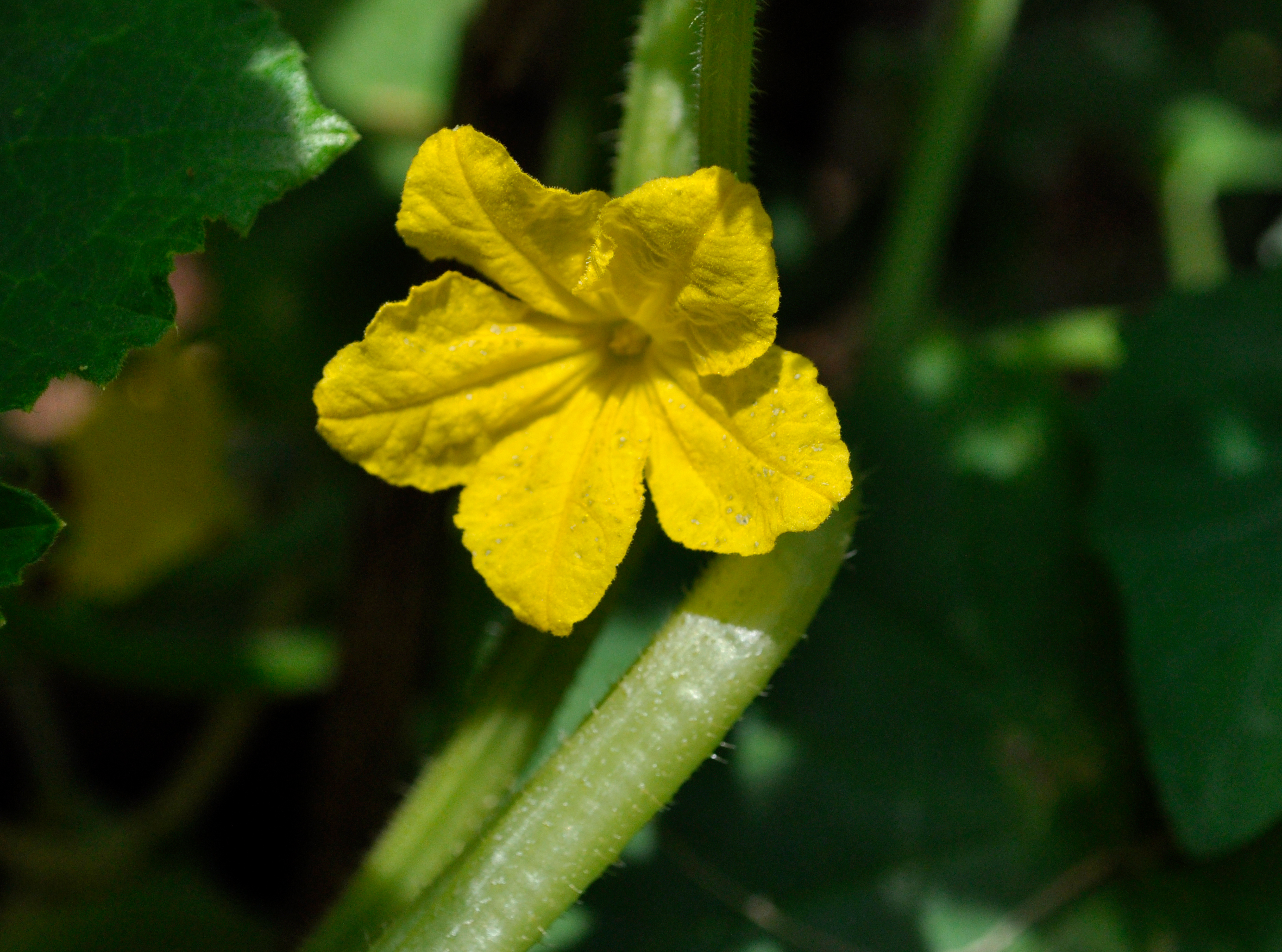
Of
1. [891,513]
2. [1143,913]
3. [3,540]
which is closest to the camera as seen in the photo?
[3,540]

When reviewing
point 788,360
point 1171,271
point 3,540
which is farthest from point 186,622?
point 1171,271

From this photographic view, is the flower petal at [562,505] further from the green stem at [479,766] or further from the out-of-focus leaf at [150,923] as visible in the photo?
the out-of-focus leaf at [150,923]

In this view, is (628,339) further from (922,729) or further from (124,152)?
(922,729)

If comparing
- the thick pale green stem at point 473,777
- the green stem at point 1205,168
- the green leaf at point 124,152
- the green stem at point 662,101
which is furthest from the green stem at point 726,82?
the green stem at point 1205,168

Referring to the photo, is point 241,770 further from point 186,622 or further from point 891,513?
point 891,513

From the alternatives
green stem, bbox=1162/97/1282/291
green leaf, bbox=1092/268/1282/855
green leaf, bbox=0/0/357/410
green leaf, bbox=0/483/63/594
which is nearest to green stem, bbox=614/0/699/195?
green leaf, bbox=0/0/357/410

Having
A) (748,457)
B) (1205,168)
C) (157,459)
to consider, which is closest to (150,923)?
(157,459)

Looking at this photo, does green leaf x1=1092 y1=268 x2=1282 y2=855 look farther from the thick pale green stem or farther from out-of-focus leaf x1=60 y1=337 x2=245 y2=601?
out-of-focus leaf x1=60 y1=337 x2=245 y2=601
